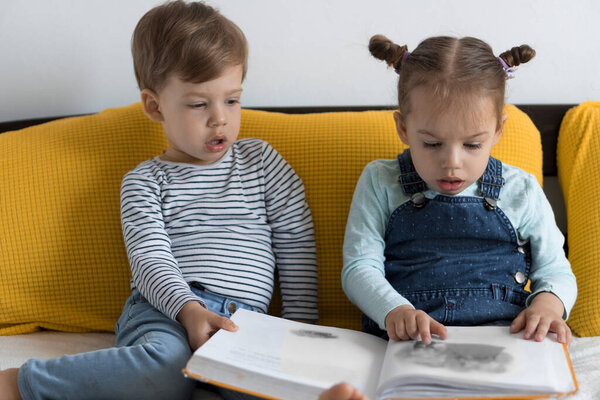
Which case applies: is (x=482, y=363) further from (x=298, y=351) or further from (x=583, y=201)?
(x=583, y=201)

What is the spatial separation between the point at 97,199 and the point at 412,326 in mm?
751

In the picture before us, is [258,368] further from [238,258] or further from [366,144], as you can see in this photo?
[366,144]

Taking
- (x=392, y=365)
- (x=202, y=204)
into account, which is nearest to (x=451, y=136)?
(x=392, y=365)

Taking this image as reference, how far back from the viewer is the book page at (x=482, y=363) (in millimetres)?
833

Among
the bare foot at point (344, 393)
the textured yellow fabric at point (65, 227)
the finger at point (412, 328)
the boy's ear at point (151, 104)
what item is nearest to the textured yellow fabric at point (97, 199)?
the textured yellow fabric at point (65, 227)

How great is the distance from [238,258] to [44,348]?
1.33ft

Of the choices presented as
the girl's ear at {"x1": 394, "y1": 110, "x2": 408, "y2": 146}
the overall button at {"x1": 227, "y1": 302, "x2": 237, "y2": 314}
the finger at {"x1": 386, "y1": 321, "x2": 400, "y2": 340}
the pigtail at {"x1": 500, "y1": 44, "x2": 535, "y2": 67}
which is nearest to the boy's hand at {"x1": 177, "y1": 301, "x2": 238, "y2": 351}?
the overall button at {"x1": 227, "y1": 302, "x2": 237, "y2": 314}

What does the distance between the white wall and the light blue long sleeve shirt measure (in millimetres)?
449

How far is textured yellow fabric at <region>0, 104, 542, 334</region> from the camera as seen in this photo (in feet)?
4.42

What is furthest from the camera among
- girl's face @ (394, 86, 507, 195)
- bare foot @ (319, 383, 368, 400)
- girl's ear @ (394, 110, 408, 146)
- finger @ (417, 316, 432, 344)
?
girl's ear @ (394, 110, 408, 146)

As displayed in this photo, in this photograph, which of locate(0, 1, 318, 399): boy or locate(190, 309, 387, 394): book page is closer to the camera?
locate(190, 309, 387, 394): book page

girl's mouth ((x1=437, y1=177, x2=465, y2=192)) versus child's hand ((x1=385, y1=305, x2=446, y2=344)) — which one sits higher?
girl's mouth ((x1=437, y1=177, x2=465, y2=192))

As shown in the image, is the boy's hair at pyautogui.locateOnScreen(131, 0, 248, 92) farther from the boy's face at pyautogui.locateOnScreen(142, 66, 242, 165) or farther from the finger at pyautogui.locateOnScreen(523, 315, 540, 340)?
the finger at pyautogui.locateOnScreen(523, 315, 540, 340)

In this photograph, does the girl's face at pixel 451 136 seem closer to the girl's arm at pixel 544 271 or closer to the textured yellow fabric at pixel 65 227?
the girl's arm at pixel 544 271
